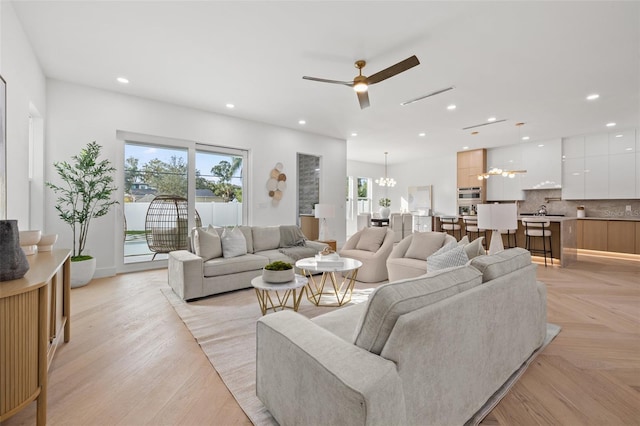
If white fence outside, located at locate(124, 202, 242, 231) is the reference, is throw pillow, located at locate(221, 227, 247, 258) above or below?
below

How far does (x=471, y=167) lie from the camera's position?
8891mm

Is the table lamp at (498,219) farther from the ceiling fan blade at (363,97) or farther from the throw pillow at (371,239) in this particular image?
the ceiling fan blade at (363,97)

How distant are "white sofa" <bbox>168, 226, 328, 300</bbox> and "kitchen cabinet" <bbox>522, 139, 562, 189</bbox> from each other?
7388mm

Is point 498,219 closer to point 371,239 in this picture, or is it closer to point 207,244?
point 371,239

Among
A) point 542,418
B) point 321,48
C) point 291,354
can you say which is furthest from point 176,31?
point 542,418

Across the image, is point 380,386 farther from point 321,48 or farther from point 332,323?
point 321,48

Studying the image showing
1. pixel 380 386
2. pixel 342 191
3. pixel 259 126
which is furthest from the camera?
pixel 342 191

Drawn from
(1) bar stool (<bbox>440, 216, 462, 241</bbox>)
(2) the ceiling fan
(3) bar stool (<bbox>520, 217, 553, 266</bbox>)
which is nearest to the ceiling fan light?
(2) the ceiling fan

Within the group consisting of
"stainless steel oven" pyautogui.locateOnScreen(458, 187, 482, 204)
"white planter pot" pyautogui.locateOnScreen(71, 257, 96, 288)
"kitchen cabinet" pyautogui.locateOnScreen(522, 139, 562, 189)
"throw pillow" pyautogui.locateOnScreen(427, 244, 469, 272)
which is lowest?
"white planter pot" pyautogui.locateOnScreen(71, 257, 96, 288)

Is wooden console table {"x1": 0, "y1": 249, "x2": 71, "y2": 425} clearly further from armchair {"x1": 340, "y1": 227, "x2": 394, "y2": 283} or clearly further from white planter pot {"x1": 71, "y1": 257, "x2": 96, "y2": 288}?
armchair {"x1": 340, "y1": 227, "x2": 394, "y2": 283}

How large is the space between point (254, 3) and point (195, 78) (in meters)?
1.90

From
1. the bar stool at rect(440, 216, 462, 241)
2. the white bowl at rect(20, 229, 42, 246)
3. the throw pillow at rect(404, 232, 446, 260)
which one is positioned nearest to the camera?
the white bowl at rect(20, 229, 42, 246)

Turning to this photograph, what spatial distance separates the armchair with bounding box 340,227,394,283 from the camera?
13.4 feet

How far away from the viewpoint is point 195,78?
409 cm
